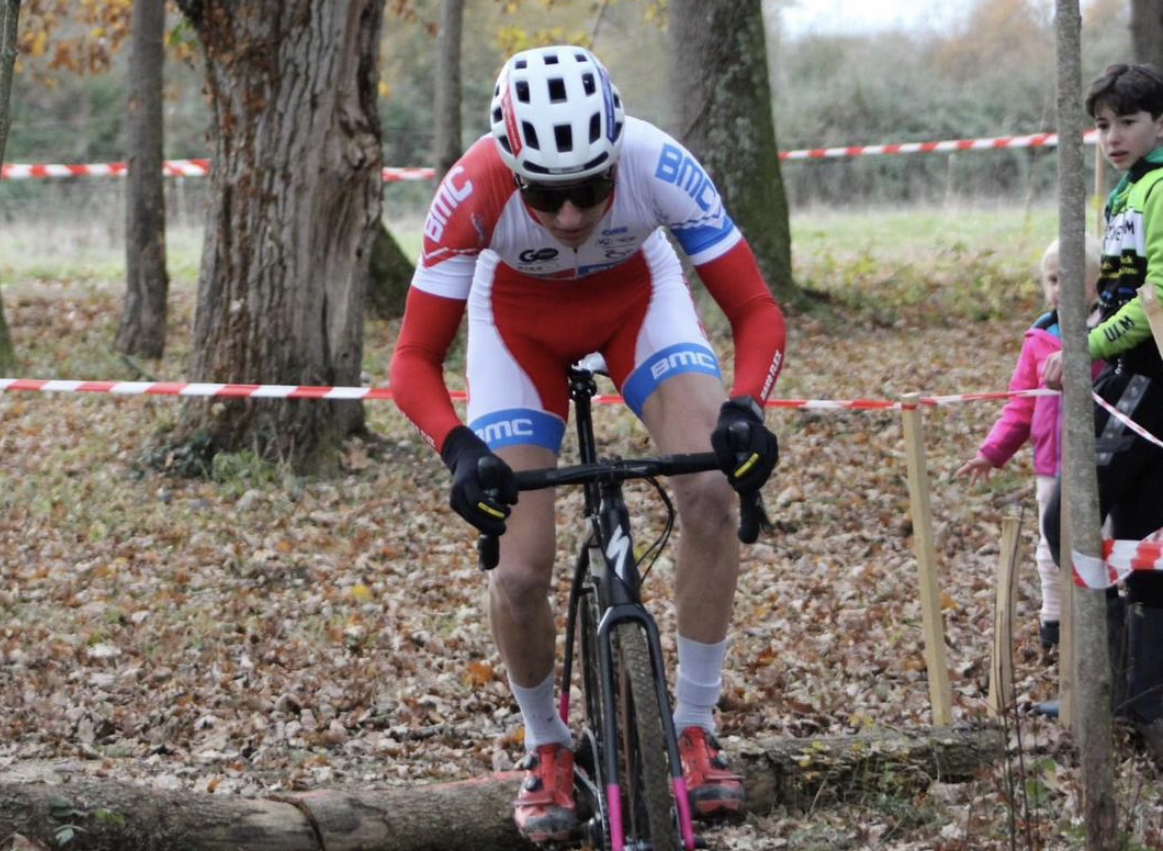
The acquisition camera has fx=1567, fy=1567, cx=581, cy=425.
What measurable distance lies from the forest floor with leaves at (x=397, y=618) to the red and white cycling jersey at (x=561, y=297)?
1420 millimetres

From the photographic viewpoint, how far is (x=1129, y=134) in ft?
17.4

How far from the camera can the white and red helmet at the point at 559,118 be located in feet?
13.6

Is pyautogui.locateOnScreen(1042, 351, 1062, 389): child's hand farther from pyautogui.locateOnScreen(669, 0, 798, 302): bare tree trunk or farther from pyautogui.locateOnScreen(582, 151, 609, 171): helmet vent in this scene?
pyautogui.locateOnScreen(669, 0, 798, 302): bare tree trunk

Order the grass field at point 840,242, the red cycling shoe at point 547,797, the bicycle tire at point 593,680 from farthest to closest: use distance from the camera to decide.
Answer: the grass field at point 840,242
the red cycling shoe at point 547,797
the bicycle tire at point 593,680

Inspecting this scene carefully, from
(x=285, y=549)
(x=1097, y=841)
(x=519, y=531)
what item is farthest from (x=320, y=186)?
(x=1097, y=841)

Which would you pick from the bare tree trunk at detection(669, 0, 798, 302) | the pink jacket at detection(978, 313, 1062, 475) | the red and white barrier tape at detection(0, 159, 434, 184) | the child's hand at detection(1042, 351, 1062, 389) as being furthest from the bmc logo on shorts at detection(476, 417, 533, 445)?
the red and white barrier tape at detection(0, 159, 434, 184)

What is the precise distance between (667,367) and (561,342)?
35cm

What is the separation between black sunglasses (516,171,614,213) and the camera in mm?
4285

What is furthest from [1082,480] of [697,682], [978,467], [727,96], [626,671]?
[727,96]

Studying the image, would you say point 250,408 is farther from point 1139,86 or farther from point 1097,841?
point 1097,841

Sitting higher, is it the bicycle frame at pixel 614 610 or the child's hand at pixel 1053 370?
the child's hand at pixel 1053 370

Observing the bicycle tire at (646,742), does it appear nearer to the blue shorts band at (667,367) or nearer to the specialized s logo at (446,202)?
the blue shorts band at (667,367)

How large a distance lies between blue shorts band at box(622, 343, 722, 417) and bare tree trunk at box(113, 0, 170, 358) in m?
10.8

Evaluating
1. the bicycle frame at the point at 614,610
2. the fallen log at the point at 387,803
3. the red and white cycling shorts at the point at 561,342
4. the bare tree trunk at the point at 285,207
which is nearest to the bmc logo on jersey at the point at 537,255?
the red and white cycling shorts at the point at 561,342
